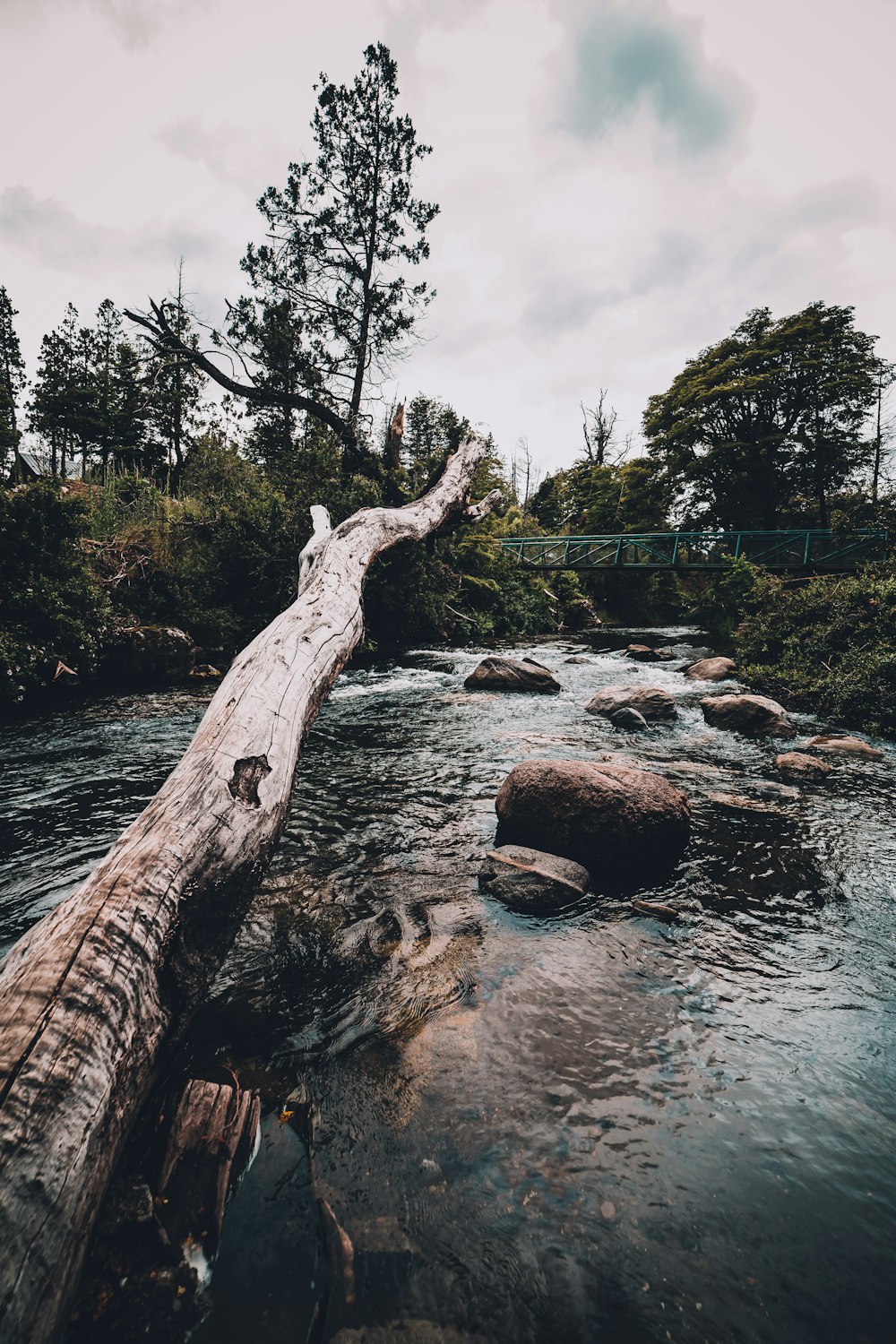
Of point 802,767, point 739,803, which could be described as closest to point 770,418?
point 802,767

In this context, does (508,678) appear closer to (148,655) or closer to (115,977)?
(148,655)

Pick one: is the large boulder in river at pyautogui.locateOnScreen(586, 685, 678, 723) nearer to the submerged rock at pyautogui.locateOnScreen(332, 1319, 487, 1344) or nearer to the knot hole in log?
the knot hole in log

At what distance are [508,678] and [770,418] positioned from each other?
69.2 ft

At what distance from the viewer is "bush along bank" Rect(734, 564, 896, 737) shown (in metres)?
6.83

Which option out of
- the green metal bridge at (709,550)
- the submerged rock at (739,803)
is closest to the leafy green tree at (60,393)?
the green metal bridge at (709,550)

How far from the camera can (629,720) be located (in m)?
6.72

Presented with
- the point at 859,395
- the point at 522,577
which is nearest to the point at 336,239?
the point at 522,577

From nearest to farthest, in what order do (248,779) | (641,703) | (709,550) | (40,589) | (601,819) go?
(248,779) < (601,819) < (40,589) < (641,703) < (709,550)

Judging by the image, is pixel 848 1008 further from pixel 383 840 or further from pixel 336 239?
pixel 336 239

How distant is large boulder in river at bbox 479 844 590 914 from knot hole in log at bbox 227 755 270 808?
5.01 feet

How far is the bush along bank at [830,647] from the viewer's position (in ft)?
22.4

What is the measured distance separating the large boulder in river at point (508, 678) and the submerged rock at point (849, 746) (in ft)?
12.4

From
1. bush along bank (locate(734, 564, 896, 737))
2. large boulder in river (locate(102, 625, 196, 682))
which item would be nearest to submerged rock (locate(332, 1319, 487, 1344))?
bush along bank (locate(734, 564, 896, 737))

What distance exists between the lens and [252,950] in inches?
97.5
